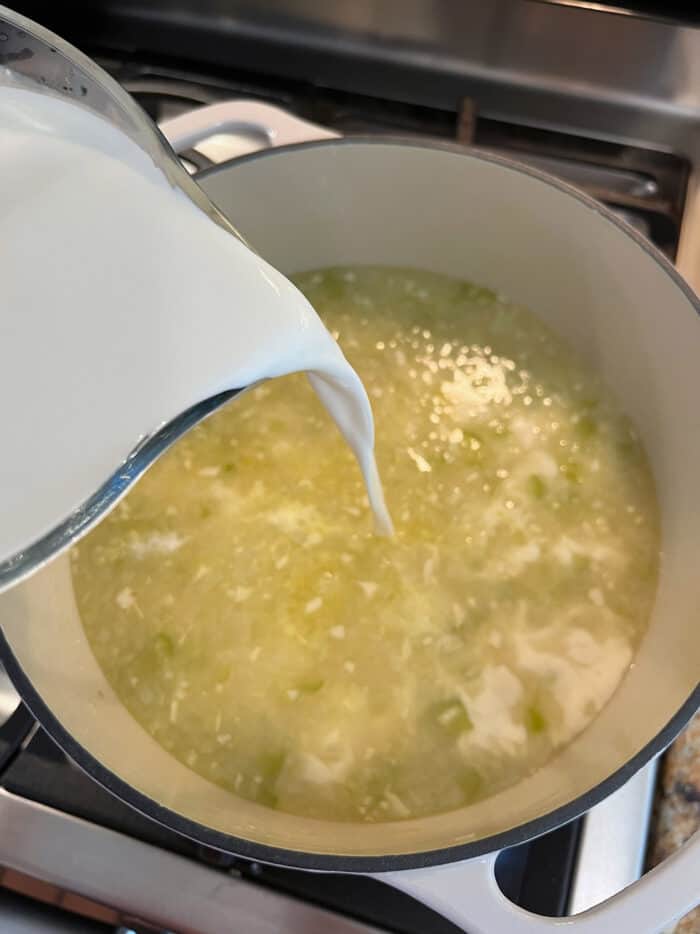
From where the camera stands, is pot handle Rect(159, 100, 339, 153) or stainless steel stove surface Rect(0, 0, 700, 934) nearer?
stainless steel stove surface Rect(0, 0, 700, 934)

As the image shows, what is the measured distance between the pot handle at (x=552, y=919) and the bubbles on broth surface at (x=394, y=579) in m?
0.19

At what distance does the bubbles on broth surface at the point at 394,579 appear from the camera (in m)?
0.93

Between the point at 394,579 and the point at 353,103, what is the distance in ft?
2.43

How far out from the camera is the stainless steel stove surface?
2.88 feet

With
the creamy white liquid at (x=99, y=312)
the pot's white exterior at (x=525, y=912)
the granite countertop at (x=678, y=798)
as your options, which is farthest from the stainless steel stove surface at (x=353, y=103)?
the creamy white liquid at (x=99, y=312)

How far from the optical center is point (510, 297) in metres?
1.21

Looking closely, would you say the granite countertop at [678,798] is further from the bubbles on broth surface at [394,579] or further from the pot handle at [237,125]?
the pot handle at [237,125]

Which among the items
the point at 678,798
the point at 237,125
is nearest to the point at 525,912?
the point at 678,798

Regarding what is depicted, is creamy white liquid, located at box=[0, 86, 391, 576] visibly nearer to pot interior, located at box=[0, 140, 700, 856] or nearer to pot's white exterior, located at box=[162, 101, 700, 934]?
pot interior, located at box=[0, 140, 700, 856]

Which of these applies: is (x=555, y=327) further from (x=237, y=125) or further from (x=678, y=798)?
(x=678, y=798)

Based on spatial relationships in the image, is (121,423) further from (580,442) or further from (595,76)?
(595,76)

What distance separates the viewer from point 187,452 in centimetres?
112

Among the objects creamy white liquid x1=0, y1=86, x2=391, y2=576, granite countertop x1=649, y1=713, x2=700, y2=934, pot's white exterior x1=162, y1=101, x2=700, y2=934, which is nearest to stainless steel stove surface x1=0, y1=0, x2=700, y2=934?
granite countertop x1=649, y1=713, x2=700, y2=934

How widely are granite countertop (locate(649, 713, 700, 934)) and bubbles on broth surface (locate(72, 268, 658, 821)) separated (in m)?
0.10
